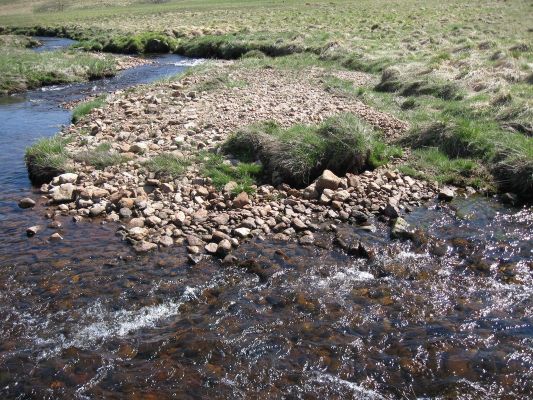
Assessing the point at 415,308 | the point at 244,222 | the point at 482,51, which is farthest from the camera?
the point at 482,51

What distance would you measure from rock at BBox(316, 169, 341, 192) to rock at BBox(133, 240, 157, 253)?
4.47 meters

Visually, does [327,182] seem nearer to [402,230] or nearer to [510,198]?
[402,230]

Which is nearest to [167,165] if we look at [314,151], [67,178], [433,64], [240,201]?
[67,178]

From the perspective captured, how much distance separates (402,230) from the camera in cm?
1028

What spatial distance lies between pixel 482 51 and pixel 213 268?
22751mm

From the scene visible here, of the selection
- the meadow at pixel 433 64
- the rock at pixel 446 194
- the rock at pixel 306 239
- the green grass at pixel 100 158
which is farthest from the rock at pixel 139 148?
the rock at pixel 446 194

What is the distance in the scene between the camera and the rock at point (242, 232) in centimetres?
1030

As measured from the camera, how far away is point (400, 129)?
15719 mm

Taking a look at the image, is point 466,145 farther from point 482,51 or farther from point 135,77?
point 135,77

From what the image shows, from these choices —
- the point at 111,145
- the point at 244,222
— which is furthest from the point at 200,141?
the point at 244,222

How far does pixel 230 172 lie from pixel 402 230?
5.11 meters

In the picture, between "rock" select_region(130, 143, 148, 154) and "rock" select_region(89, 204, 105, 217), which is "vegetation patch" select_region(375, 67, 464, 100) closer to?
"rock" select_region(130, 143, 148, 154)

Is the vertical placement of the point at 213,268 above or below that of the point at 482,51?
below

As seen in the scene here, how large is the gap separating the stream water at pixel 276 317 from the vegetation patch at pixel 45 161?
10.2ft
